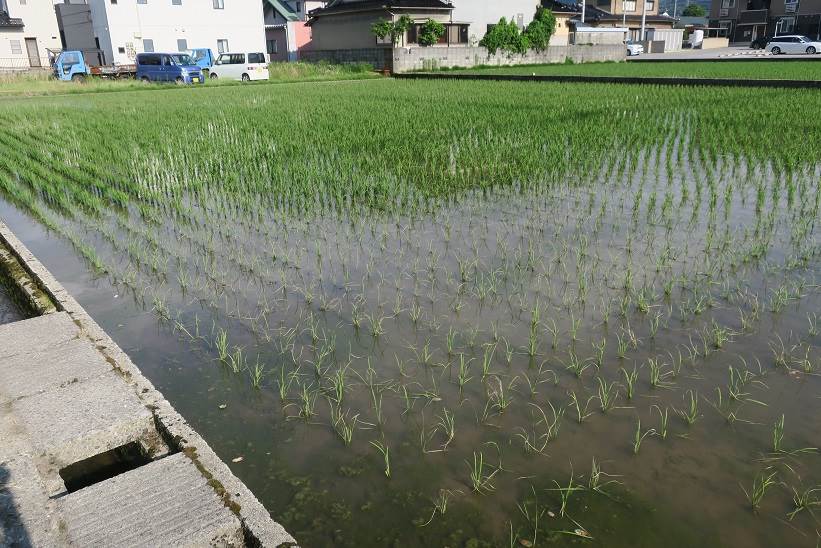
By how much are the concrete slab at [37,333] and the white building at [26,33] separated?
35213 millimetres

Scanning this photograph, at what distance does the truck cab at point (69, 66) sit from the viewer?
2752cm

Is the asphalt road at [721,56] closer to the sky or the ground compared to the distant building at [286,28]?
closer to the ground

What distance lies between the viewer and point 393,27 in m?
29.9

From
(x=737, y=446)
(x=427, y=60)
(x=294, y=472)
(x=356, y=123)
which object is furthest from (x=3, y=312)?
(x=427, y=60)

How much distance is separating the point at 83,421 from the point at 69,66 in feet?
98.9

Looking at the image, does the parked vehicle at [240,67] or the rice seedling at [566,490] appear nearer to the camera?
the rice seedling at [566,490]

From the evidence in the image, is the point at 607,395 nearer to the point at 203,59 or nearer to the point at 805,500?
the point at 805,500

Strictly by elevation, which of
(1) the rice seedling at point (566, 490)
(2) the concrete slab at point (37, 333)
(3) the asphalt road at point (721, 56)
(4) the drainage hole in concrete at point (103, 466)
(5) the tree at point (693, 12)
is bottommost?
(1) the rice seedling at point (566, 490)

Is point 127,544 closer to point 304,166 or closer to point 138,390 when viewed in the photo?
point 138,390

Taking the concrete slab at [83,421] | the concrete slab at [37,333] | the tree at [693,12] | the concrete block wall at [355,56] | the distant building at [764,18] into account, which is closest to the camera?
the concrete slab at [83,421]

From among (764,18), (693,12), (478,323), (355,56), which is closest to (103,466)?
→ (478,323)

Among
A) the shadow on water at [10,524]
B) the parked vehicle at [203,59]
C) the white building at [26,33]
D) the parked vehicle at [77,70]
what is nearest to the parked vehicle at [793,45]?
the parked vehicle at [203,59]

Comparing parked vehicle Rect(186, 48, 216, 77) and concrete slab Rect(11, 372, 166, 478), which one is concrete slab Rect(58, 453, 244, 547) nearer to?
concrete slab Rect(11, 372, 166, 478)

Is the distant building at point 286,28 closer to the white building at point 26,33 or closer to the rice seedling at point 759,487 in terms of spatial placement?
the white building at point 26,33
